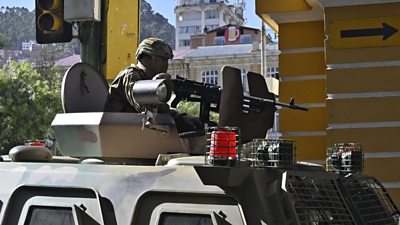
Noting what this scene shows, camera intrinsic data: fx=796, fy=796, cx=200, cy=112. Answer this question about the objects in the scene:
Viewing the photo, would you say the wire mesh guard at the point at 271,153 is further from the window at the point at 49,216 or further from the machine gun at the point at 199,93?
the machine gun at the point at 199,93

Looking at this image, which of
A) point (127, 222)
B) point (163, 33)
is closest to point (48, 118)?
point (127, 222)

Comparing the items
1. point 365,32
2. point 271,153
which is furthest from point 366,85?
point 271,153

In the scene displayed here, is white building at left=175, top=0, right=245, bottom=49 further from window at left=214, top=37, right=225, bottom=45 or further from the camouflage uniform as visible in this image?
the camouflage uniform

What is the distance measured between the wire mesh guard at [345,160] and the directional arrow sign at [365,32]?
3.68m

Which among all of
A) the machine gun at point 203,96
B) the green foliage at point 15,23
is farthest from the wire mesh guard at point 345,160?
the green foliage at point 15,23

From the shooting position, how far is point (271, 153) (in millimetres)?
3570

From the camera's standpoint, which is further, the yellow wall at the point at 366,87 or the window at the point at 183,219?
the yellow wall at the point at 366,87

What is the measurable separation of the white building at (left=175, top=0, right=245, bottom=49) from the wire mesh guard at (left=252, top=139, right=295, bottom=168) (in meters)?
94.1

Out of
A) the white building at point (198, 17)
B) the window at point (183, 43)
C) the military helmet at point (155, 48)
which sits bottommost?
the military helmet at point (155, 48)

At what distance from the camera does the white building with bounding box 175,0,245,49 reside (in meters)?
100

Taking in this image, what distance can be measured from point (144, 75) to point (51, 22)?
2.24 m

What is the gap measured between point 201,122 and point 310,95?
418 centimetres

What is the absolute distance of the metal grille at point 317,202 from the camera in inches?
138

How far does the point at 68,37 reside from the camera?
22.9ft
